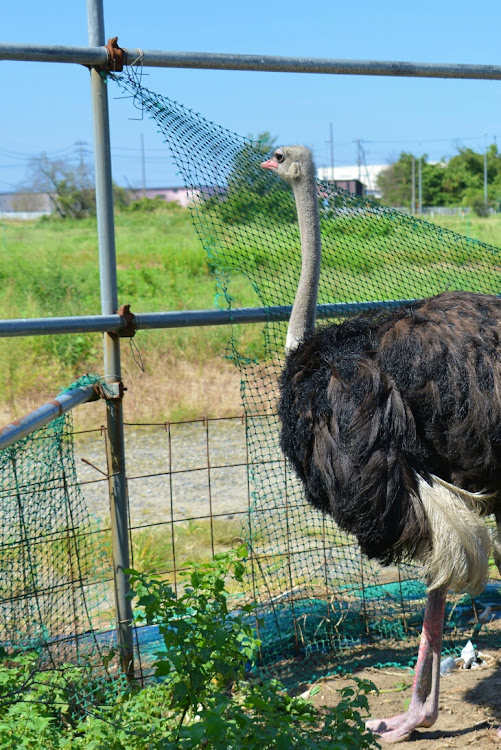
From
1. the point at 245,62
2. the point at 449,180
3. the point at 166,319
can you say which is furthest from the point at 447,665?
the point at 449,180

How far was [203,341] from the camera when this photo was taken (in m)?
9.74

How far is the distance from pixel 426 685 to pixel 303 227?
1670 mm

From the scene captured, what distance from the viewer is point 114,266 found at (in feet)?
9.55

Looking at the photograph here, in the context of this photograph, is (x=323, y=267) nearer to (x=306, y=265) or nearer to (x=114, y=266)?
(x=306, y=265)

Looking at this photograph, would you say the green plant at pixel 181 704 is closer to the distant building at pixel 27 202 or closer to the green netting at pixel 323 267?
the green netting at pixel 323 267

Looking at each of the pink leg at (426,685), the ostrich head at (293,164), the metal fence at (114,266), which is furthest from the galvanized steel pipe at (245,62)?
the pink leg at (426,685)

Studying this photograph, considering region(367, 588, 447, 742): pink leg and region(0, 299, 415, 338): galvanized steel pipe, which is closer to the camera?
region(0, 299, 415, 338): galvanized steel pipe

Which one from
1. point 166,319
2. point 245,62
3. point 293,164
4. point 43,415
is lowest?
point 43,415

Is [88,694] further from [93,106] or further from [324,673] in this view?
[93,106]

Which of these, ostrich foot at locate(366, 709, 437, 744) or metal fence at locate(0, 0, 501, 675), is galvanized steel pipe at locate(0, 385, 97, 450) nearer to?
metal fence at locate(0, 0, 501, 675)

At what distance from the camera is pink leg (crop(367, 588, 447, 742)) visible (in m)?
2.91

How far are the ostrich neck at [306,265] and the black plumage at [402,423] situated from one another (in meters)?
0.39

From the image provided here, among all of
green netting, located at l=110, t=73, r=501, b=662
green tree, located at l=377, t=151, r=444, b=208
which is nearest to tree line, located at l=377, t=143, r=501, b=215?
green tree, located at l=377, t=151, r=444, b=208

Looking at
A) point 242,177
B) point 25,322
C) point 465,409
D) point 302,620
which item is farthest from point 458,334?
point 302,620
